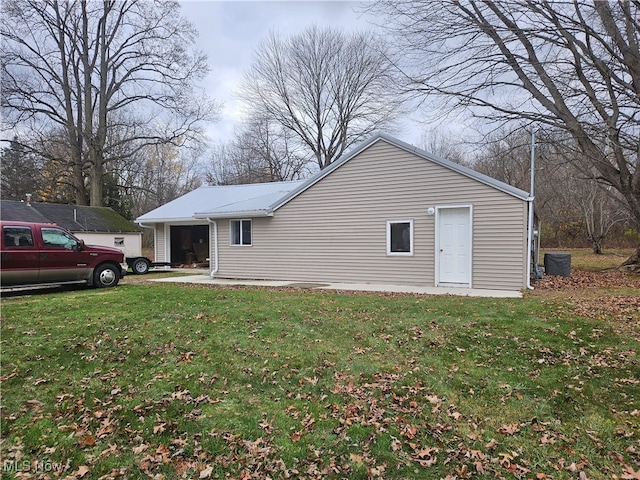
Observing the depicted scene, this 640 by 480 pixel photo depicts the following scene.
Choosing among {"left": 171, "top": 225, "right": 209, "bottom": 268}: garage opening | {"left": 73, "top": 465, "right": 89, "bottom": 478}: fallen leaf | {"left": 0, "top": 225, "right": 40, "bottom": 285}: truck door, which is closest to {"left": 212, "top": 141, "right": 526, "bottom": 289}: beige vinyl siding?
{"left": 0, "top": 225, "right": 40, "bottom": 285}: truck door

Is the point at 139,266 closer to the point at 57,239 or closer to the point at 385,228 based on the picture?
the point at 57,239

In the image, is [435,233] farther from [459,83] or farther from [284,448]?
[284,448]

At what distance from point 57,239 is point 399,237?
9310 millimetres

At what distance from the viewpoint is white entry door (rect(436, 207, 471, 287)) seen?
1037 cm

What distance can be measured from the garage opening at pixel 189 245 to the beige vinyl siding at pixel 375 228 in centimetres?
664

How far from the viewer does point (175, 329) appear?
603cm

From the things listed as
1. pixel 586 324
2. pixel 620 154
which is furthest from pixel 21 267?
pixel 620 154

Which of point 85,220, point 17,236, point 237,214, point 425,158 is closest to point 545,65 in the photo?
point 425,158

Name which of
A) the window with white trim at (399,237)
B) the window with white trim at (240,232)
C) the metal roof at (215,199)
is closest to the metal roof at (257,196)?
the metal roof at (215,199)

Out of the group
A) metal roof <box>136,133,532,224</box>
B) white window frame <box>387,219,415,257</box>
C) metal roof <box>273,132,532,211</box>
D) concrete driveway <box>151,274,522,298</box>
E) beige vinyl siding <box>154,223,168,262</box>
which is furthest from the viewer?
beige vinyl siding <box>154,223,168,262</box>

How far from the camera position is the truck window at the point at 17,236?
9.13m

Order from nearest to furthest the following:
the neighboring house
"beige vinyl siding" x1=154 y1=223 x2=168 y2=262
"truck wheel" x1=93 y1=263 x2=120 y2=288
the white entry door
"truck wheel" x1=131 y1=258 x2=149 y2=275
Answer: the white entry door
"truck wheel" x1=93 y1=263 x2=120 y2=288
"truck wheel" x1=131 y1=258 x2=149 y2=275
the neighboring house
"beige vinyl siding" x1=154 y1=223 x2=168 y2=262

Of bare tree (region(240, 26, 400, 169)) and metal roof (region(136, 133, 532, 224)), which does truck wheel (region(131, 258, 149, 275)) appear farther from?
bare tree (region(240, 26, 400, 169))

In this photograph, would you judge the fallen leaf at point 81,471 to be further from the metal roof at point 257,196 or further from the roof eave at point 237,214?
the roof eave at point 237,214
